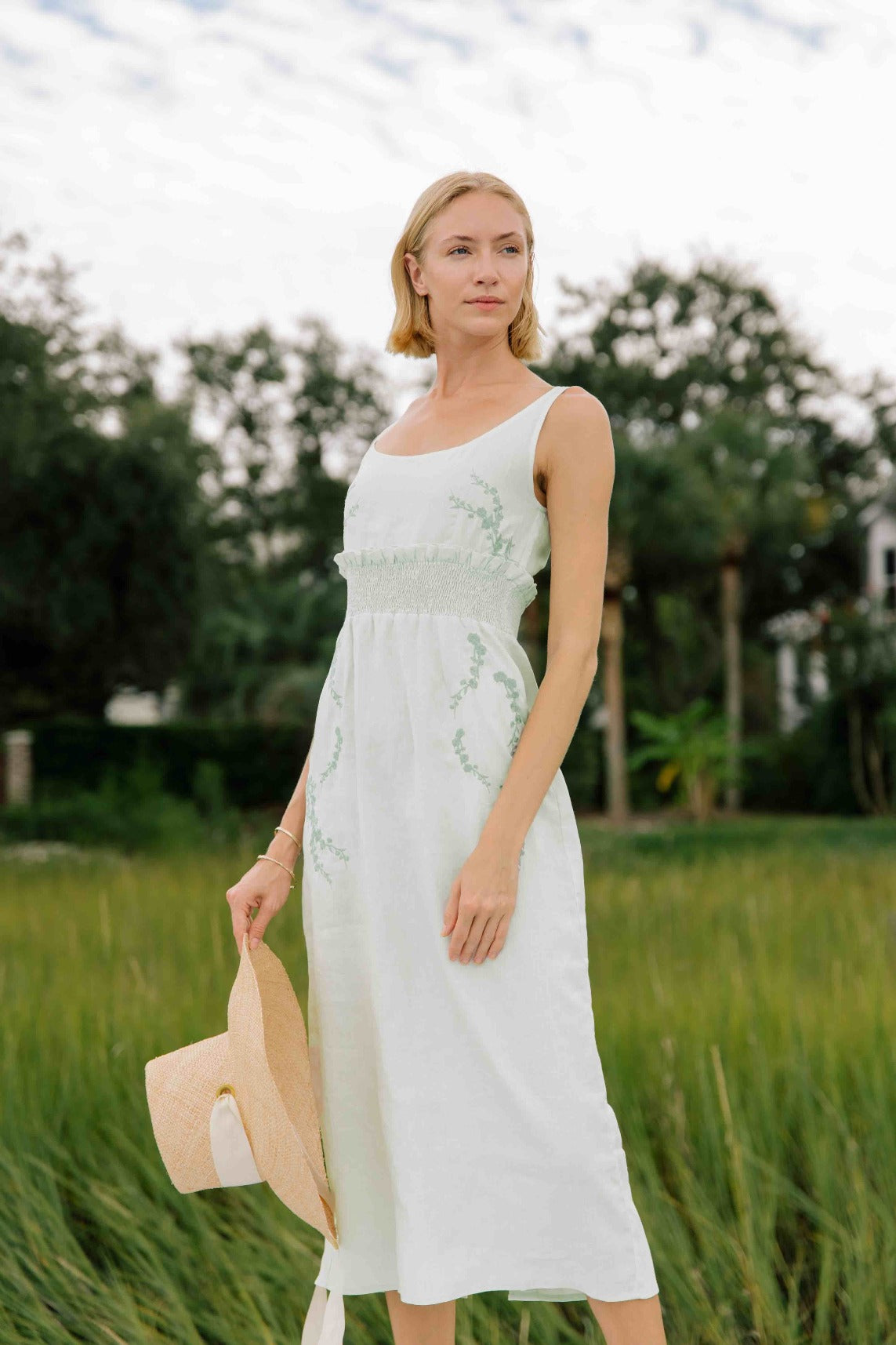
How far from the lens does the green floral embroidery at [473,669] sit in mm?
1659

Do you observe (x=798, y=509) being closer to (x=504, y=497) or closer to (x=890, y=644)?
(x=890, y=644)

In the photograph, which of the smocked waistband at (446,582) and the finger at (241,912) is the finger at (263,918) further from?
the smocked waistband at (446,582)

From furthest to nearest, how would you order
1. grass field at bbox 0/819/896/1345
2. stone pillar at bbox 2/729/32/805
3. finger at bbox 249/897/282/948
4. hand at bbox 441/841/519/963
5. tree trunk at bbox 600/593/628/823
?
1. tree trunk at bbox 600/593/628/823
2. stone pillar at bbox 2/729/32/805
3. grass field at bbox 0/819/896/1345
4. finger at bbox 249/897/282/948
5. hand at bbox 441/841/519/963

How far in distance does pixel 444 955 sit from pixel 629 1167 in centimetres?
125

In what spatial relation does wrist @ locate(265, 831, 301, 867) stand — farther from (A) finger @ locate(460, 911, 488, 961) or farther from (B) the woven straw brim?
(A) finger @ locate(460, 911, 488, 961)

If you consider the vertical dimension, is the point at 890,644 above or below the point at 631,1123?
above

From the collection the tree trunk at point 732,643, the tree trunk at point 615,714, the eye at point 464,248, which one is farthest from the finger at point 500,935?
the tree trunk at point 732,643

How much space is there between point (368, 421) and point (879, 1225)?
1081 inches

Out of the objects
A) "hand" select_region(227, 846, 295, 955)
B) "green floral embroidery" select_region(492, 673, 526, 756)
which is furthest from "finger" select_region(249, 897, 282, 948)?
"green floral embroidery" select_region(492, 673, 526, 756)

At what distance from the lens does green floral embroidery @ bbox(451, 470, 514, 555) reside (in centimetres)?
169

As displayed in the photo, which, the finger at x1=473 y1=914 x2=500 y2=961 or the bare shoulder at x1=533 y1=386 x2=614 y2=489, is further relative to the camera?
the bare shoulder at x1=533 y1=386 x2=614 y2=489

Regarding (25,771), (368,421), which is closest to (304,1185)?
(25,771)

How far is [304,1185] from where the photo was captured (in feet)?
5.19

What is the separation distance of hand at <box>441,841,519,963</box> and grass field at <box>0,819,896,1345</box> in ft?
2.89
